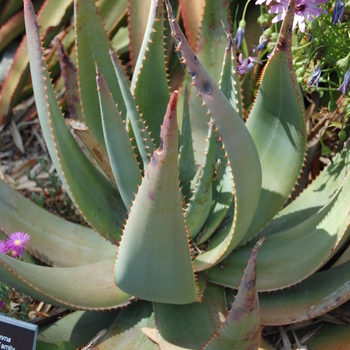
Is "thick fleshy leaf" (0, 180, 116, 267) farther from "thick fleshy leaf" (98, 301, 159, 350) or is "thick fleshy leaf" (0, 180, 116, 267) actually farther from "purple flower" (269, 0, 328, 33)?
"purple flower" (269, 0, 328, 33)

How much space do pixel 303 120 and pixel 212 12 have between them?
1.55ft

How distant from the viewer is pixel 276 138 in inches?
51.8

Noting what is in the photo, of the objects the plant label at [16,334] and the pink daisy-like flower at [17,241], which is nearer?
the plant label at [16,334]

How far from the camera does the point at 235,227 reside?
3.55 ft

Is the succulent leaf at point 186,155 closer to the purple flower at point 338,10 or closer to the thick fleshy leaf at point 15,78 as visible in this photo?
the purple flower at point 338,10

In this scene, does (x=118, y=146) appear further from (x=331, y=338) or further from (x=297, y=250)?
(x=331, y=338)

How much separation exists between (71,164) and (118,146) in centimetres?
20

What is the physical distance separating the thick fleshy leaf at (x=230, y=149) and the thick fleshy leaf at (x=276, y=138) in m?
0.17

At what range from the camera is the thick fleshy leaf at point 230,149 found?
0.82m

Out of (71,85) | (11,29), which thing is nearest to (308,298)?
(71,85)

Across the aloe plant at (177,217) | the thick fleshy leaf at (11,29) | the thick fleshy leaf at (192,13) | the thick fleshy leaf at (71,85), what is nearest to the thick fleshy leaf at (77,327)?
the aloe plant at (177,217)

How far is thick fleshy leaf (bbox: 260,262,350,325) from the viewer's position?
46.1 inches

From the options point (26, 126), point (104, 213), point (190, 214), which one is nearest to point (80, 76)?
point (104, 213)

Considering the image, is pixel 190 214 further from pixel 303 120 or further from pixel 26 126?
pixel 26 126
